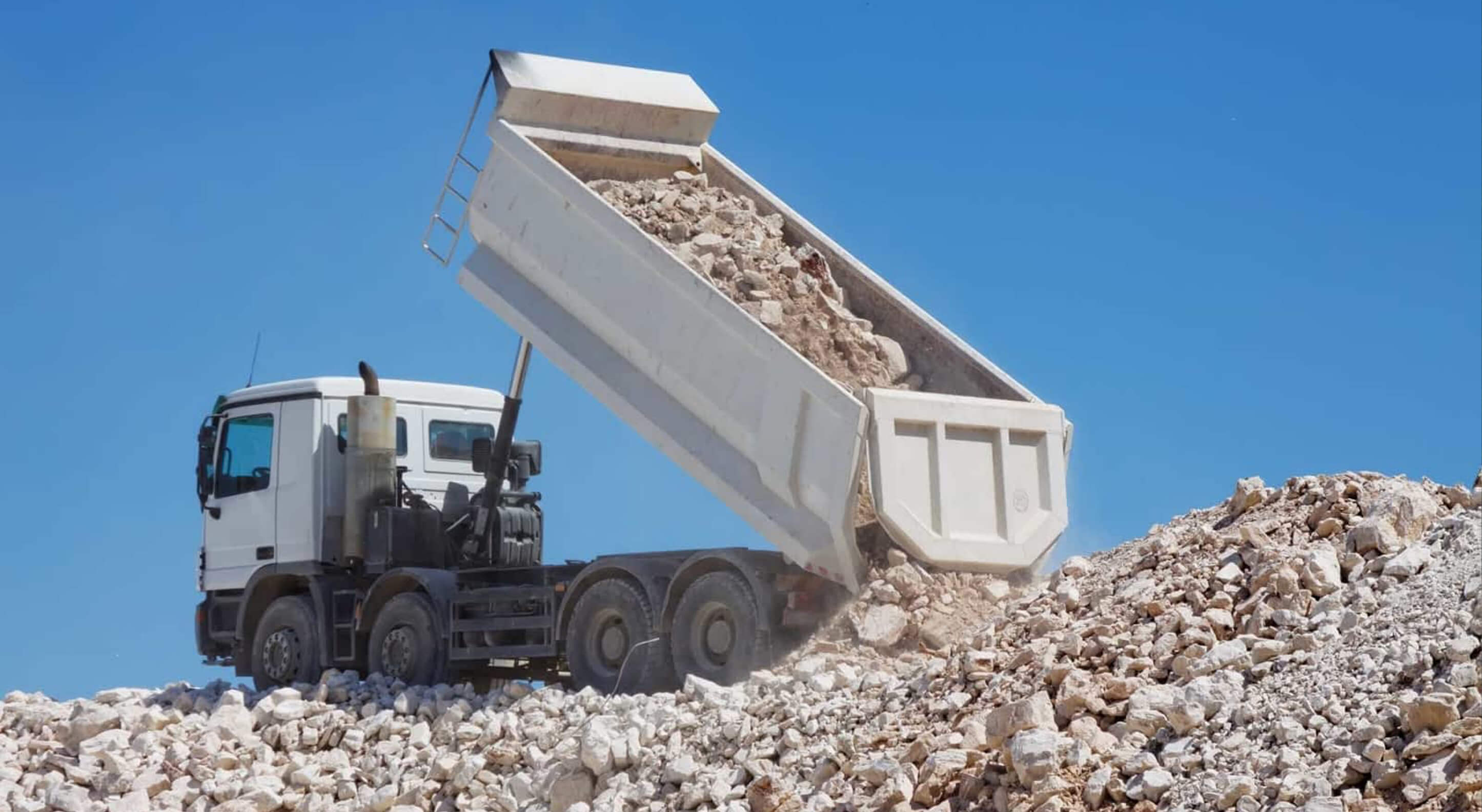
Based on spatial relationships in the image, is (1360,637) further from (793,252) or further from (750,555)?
(793,252)

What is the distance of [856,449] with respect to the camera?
951 cm

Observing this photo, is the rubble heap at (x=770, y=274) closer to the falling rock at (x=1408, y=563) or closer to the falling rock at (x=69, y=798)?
the falling rock at (x=1408, y=563)

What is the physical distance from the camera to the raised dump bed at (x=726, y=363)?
978 cm

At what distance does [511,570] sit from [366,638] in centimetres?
148

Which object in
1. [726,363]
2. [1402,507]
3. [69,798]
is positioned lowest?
[69,798]

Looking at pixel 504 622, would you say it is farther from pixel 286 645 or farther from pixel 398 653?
pixel 286 645

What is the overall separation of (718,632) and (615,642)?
980 mm

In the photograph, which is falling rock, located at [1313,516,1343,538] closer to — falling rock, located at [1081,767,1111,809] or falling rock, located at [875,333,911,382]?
falling rock, located at [1081,767,1111,809]

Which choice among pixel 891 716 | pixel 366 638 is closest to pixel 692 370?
pixel 891 716

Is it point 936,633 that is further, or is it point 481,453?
point 481,453

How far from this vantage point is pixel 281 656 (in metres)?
13.2

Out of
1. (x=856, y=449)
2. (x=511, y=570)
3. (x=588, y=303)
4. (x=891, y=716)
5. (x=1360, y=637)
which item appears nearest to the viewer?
(x=1360, y=637)

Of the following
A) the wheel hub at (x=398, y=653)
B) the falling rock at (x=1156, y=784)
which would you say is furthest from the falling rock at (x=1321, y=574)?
the wheel hub at (x=398, y=653)

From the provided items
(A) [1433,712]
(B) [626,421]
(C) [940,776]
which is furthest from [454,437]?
(A) [1433,712]
